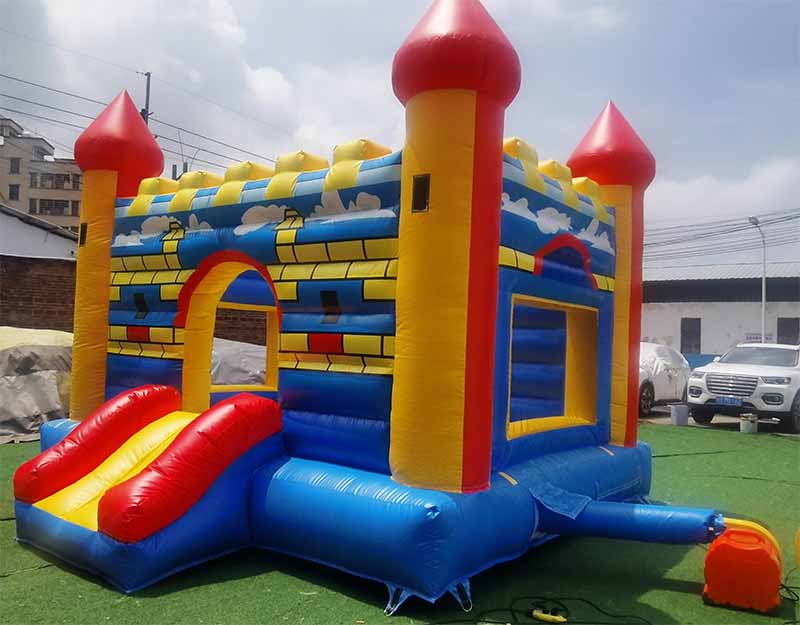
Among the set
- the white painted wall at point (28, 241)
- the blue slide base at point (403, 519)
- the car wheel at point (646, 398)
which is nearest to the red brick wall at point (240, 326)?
the white painted wall at point (28, 241)

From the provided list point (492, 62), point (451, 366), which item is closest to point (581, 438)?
point (451, 366)

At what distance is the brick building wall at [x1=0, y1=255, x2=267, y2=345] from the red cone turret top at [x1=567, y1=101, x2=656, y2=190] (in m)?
8.68

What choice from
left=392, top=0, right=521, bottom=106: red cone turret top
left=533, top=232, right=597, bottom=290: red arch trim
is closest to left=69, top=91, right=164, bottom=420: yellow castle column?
left=392, top=0, right=521, bottom=106: red cone turret top

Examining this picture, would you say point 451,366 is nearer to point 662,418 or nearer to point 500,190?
point 500,190

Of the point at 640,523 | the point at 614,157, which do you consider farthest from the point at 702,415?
the point at 640,523

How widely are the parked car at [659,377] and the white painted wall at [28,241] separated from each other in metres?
10.7

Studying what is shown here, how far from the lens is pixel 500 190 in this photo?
4.05 meters

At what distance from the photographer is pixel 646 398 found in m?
12.6

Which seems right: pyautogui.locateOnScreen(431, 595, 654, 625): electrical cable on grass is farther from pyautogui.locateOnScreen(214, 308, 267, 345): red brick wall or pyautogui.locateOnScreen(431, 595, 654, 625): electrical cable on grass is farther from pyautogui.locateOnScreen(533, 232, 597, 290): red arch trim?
pyautogui.locateOnScreen(214, 308, 267, 345): red brick wall

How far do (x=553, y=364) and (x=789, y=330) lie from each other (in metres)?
20.4

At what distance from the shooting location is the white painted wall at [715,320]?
2358 cm

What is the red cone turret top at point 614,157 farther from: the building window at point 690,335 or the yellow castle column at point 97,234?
the building window at point 690,335

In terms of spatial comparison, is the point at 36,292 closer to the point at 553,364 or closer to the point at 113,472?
the point at 113,472

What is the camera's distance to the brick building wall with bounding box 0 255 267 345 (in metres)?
11.2
